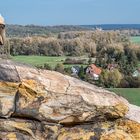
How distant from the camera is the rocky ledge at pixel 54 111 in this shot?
6.08 m

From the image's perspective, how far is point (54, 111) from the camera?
613 cm

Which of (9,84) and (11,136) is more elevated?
(9,84)

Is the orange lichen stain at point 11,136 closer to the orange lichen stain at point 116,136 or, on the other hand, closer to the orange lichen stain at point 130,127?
the orange lichen stain at point 116,136

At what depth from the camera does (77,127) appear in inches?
245

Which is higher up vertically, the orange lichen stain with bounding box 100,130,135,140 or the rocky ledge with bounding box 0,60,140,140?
the rocky ledge with bounding box 0,60,140,140

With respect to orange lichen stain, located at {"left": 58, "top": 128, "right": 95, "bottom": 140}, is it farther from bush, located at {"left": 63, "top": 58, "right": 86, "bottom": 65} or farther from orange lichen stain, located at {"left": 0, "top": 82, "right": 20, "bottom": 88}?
bush, located at {"left": 63, "top": 58, "right": 86, "bottom": 65}

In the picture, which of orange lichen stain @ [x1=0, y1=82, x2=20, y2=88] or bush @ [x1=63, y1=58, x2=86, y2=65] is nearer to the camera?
orange lichen stain @ [x1=0, y1=82, x2=20, y2=88]

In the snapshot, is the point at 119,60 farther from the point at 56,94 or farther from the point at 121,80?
the point at 56,94

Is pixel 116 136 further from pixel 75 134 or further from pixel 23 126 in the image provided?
pixel 23 126

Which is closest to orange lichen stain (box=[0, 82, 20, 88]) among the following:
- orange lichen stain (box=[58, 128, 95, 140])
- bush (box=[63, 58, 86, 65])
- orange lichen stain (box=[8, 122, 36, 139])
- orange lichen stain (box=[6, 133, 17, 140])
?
orange lichen stain (box=[8, 122, 36, 139])

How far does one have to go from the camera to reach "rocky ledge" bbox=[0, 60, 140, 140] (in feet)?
20.0

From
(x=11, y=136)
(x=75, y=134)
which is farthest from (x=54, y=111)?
(x=11, y=136)

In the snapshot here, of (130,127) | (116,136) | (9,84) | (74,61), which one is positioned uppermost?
(9,84)

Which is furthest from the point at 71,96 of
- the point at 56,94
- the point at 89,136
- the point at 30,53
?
the point at 30,53
